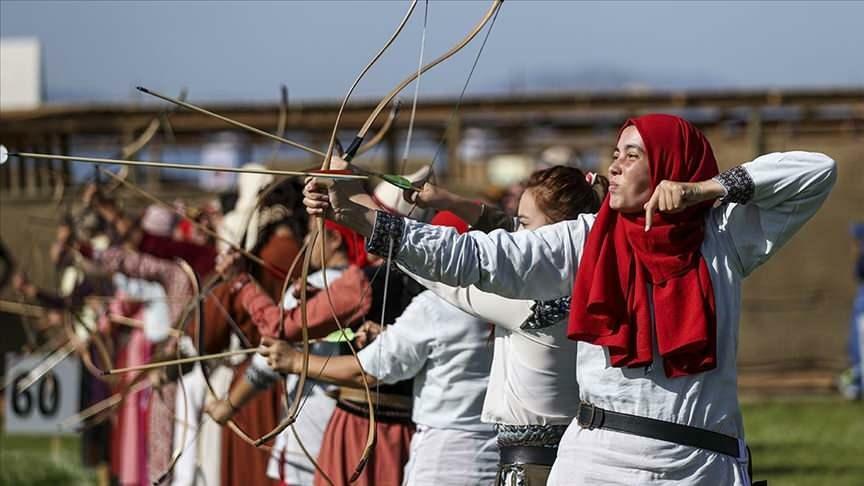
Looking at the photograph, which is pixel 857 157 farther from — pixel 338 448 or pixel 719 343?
pixel 719 343

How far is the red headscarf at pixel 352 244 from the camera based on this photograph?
5581 mm

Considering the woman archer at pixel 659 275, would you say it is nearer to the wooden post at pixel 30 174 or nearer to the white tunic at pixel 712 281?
the white tunic at pixel 712 281

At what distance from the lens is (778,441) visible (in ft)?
38.4

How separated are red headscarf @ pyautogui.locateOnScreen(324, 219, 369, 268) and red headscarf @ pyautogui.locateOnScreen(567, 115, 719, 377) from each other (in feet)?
5.79

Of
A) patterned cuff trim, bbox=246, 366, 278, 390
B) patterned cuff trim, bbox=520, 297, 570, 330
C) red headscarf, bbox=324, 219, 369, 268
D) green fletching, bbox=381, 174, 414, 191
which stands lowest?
patterned cuff trim, bbox=246, 366, 278, 390

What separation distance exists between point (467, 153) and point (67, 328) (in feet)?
35.1

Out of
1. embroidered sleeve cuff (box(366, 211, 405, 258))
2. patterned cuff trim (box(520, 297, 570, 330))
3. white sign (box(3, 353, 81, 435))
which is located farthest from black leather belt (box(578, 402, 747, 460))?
white sign (box(3, 353, 81, 435))

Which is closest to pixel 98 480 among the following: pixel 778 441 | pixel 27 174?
pixel 778 441

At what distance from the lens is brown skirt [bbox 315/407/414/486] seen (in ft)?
17.9

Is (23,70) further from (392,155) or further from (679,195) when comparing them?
(679,195)

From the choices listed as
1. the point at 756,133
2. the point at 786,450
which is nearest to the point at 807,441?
the point at 786,450

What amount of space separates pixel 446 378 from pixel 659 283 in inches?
49.9

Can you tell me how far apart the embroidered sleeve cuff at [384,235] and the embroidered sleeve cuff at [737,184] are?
714 millimetres

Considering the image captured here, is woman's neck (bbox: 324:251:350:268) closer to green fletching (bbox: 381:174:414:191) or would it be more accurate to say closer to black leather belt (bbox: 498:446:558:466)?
black leather belt (bbox: 498:446:558:466)
